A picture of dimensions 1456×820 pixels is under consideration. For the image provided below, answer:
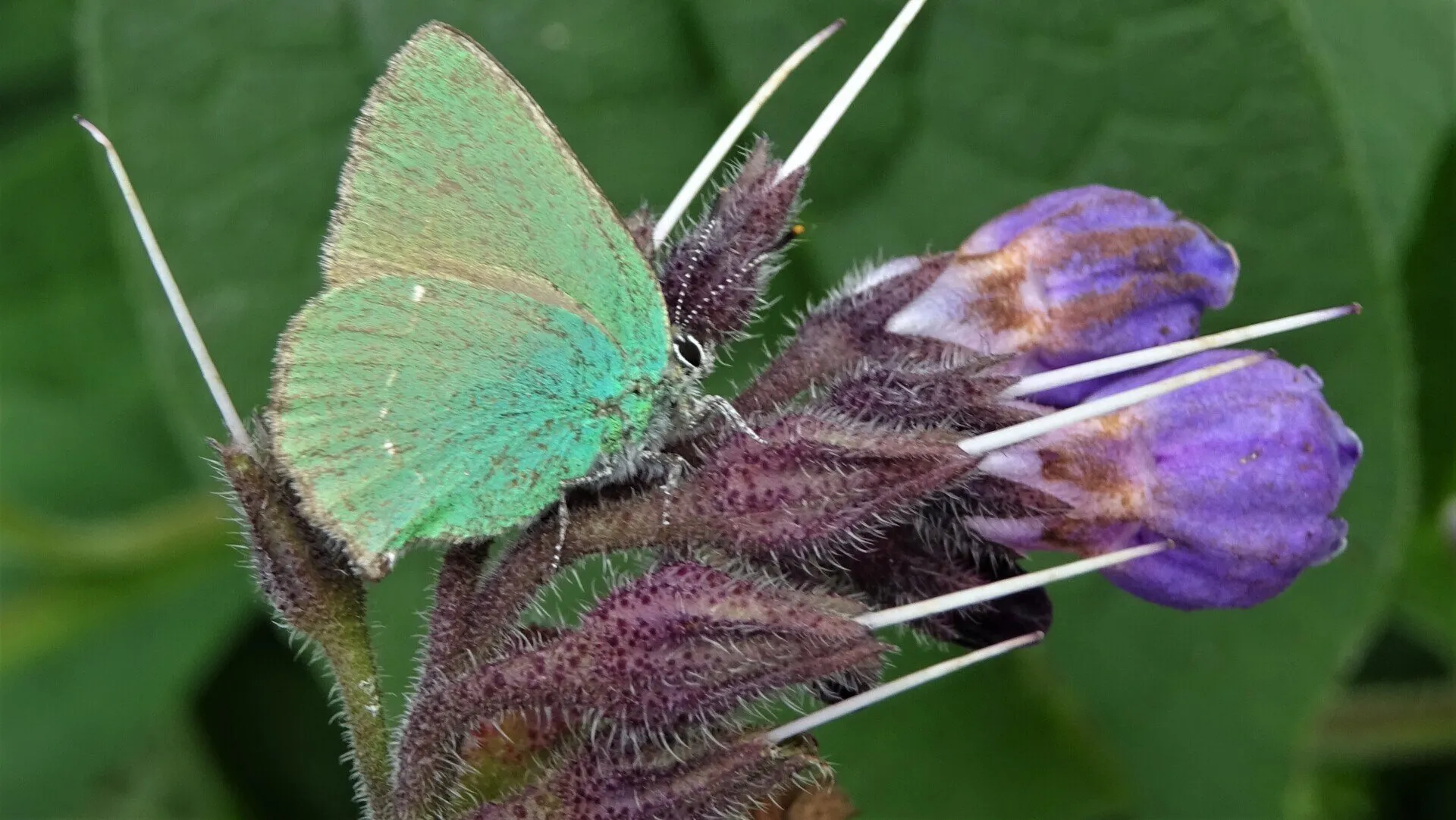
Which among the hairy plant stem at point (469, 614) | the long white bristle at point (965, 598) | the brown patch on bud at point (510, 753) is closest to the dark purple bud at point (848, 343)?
the hairy plant stem at point (469, 614)

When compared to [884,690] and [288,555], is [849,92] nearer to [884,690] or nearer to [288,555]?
[884,690]

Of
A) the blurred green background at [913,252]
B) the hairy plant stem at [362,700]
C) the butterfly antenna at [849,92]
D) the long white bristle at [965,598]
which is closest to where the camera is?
the long white bristle at [965,598]

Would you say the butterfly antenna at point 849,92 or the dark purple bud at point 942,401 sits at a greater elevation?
the butterfly antenna at point 849,92

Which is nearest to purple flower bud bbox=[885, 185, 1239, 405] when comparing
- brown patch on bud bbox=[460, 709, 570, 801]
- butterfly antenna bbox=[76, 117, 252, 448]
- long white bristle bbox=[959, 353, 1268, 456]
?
long white bristle bbox=[959, 353, 1268, 456]

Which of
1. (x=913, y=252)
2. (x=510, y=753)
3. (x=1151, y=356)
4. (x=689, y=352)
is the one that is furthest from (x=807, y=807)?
(x=913, y=252)

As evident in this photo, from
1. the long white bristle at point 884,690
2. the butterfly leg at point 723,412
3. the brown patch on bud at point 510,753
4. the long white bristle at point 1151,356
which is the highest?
the long white bristle at point 1151,356

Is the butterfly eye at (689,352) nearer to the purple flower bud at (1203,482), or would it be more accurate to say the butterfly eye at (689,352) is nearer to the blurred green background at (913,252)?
the purple flower bud at (1203,482)

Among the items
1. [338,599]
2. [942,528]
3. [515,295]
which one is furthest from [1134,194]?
[338,599]
